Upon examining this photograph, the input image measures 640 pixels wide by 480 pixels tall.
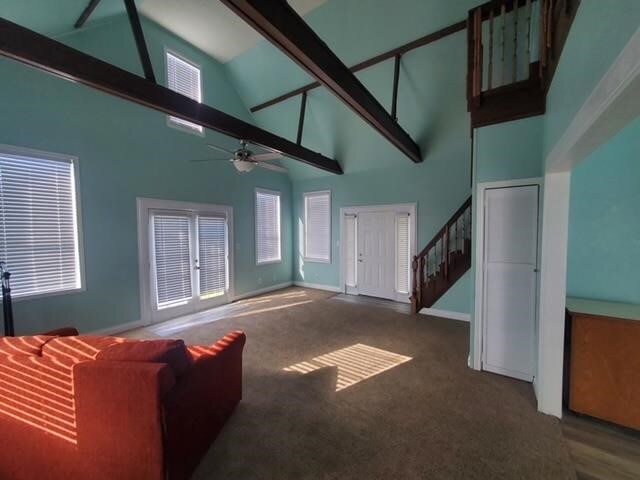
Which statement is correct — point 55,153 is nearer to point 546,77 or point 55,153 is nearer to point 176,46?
point 176,46

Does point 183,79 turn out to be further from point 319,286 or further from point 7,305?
point 319,286

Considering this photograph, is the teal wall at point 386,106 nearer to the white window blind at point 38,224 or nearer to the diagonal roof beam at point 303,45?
the diagonal roof beam at point 303,45

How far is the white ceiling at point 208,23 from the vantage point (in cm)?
374

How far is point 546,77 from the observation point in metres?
2.16

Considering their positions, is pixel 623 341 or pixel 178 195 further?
pixel 178 195

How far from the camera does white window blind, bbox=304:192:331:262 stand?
6.54 m

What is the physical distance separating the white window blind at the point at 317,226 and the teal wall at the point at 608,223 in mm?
4600

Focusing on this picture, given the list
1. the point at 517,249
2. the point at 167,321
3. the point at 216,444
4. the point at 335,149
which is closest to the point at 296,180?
the point at 335,149

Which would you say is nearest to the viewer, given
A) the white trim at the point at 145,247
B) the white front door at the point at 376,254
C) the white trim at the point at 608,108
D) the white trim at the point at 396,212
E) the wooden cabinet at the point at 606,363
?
the white trim at the point at 608,108

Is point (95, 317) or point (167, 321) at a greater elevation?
point (95, 317)

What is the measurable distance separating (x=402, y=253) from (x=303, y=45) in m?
4.32

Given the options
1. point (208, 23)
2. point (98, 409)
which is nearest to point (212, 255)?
point (208, 23)

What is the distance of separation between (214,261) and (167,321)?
1.35 metres

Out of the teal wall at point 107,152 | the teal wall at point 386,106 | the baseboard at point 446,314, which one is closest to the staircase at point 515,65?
the teal wall at point 386,106
